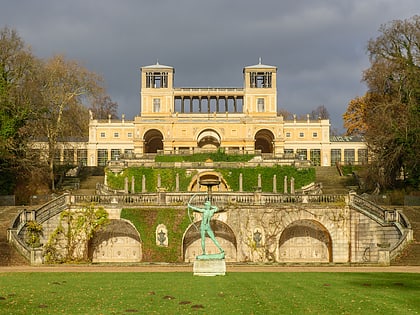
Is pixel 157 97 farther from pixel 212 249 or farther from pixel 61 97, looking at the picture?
pixel 212 249

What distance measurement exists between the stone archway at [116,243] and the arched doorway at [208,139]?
40.7 meters

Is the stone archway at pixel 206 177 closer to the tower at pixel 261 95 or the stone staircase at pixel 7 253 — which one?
A: the stone staircase at pixel 7 253

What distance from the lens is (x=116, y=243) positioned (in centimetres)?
3544

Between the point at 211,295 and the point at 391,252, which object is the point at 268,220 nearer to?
the point at 391,252

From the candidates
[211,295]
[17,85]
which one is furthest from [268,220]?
[17,85]

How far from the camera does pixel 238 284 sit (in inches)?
743

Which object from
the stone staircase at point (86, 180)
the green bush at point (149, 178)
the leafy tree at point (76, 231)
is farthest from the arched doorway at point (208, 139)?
the leafy tree at point (76, 231)

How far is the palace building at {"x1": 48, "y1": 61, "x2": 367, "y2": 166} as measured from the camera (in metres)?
75.2

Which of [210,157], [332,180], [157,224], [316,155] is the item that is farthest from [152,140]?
[157,224]

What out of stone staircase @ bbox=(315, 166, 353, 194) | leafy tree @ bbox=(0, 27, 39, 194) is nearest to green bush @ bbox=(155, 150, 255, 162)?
stone staircase @ bbox=(315, 166, 353, 194)

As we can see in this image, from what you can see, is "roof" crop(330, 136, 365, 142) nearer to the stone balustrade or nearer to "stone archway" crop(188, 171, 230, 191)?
"stone archway" crop(188, 171, 230, 191)

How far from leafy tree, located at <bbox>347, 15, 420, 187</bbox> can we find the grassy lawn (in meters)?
23.7

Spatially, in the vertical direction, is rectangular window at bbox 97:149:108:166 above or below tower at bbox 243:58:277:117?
below

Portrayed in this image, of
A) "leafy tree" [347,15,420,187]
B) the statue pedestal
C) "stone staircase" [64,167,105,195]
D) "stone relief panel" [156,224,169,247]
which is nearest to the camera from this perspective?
the statue pedestal
